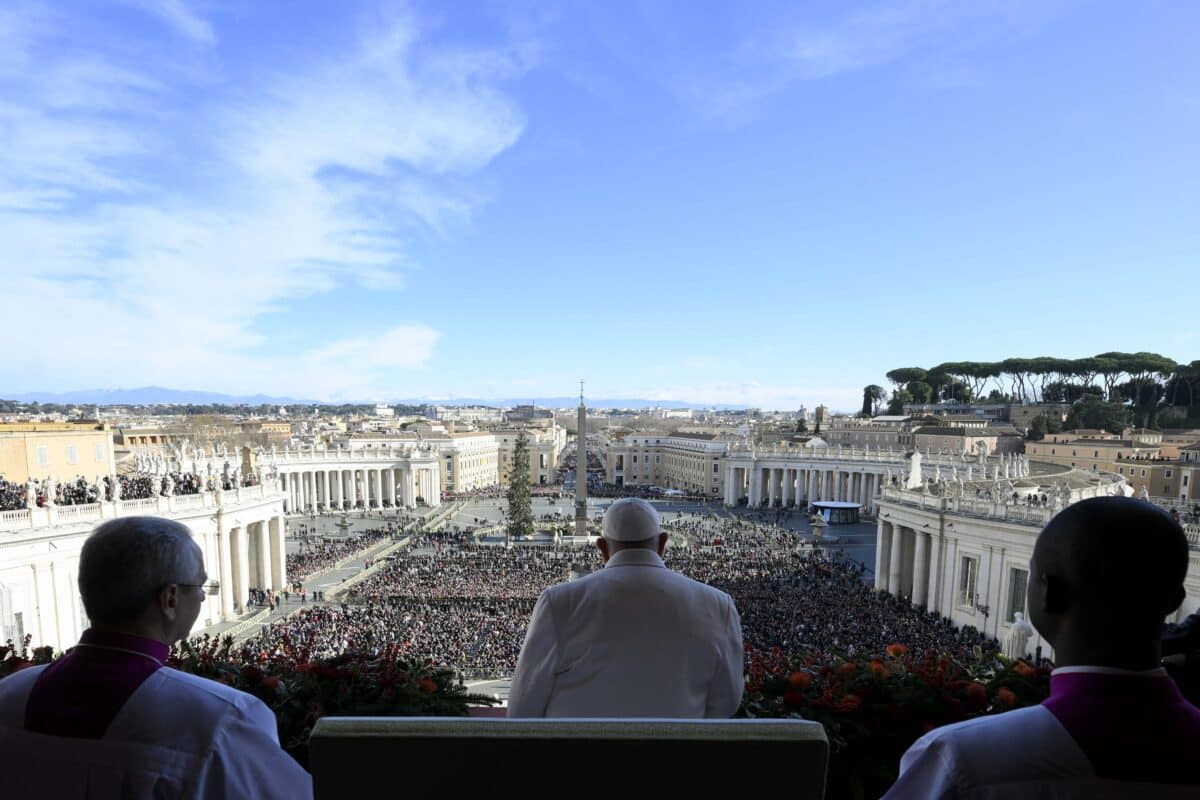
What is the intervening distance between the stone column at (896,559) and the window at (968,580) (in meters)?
Result: 3.79

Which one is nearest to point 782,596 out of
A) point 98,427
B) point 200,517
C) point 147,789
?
point 200,517

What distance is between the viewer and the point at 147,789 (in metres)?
1.75

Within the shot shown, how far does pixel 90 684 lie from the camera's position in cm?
183

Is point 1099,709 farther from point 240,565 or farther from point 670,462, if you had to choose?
point 670,462

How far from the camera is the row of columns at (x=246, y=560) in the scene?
2423 cm

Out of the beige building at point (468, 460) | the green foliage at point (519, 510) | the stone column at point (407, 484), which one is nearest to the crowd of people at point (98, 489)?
the green foliage at point (519, 510)

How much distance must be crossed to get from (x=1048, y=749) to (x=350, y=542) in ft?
138

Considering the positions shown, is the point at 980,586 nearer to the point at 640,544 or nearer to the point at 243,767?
the point at 640,544

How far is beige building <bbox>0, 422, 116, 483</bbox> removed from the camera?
26109 millimetres

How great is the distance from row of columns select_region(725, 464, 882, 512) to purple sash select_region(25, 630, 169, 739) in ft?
190

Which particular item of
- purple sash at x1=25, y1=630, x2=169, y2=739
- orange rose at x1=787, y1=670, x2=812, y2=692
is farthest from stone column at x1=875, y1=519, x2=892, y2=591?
purple sash at x1=25, y1=630, x2=169, y2=739

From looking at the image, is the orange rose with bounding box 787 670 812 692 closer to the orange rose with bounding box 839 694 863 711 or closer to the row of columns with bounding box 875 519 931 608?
the orange rose with bounding box 839 694 863 711

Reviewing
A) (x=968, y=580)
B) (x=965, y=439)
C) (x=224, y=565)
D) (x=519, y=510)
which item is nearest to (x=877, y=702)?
(x=968, y=580)

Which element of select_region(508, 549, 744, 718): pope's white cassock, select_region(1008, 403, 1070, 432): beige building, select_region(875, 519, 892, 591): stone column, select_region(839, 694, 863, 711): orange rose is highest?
select_region(508, 549, 744, 718): pope's white cassock
